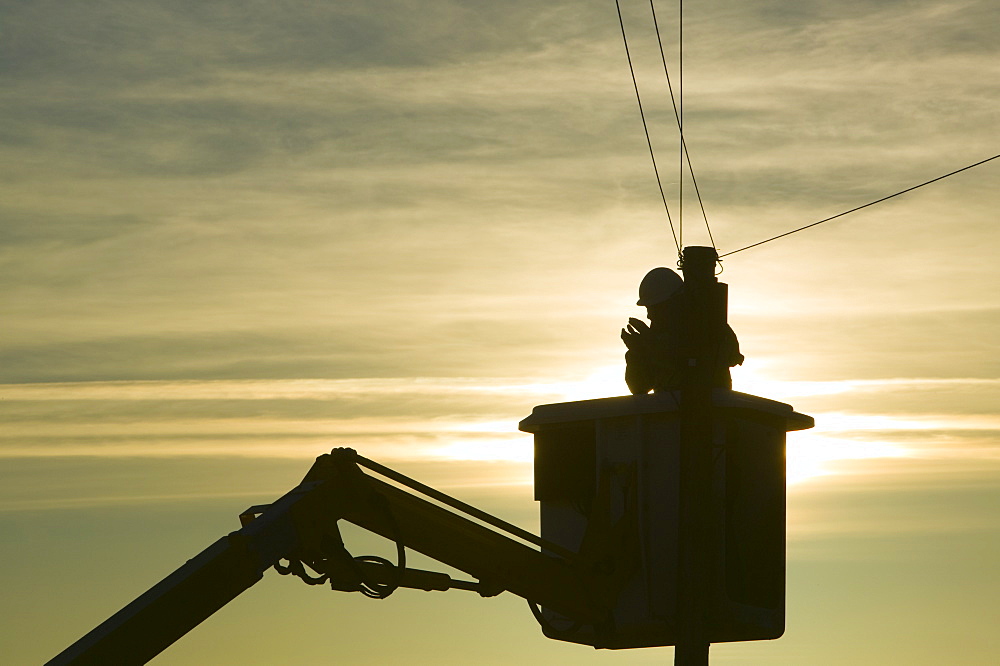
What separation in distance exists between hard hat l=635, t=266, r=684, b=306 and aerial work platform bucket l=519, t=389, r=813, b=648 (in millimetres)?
1485

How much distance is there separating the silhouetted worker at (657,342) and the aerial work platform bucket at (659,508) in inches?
22.0

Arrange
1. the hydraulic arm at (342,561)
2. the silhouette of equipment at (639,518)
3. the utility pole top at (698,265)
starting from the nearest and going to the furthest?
the hydraulic arm at (342,561) → the silhouette of equipment at (639,518) → the utility pole top at (698,265)

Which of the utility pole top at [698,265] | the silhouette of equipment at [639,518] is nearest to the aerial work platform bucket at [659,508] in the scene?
the silhouette of equipment at [639,518]

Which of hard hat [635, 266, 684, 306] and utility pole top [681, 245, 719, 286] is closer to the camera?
utility pole top [681, 245, 719, 286]

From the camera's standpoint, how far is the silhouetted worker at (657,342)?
15836 millimetres

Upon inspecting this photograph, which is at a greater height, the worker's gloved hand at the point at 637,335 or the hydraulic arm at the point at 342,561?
the worker's gloved hand at the point at 637,335

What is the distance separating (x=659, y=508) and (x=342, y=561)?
374 cm

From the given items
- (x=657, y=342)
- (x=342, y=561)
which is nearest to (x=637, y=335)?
(x=657, y=342)

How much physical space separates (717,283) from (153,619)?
6.70 m

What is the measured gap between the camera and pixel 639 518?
15.4 meters

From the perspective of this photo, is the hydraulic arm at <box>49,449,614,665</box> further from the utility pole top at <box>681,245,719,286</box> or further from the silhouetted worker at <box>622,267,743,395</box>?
the utility pole top at <box>681,245,719,286</box>

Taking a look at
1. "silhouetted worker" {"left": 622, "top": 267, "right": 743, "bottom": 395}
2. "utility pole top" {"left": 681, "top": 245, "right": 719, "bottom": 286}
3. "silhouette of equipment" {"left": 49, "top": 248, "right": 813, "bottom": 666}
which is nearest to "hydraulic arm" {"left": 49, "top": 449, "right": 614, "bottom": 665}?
"silhouette of equipment" {"left": 49, "top": 248, "right": 813, "bottom": 666}

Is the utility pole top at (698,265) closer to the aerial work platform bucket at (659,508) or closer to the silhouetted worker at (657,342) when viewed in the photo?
the silhouetted worker at (657,342)

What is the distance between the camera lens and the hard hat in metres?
16.5
